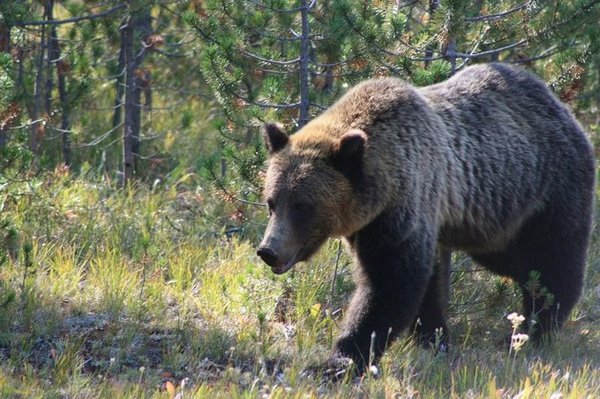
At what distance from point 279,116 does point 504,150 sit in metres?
1.72

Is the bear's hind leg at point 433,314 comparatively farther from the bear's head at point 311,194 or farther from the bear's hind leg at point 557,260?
the bear's head at point 311,194

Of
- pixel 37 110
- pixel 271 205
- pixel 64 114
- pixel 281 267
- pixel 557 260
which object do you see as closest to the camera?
pixel 281 267

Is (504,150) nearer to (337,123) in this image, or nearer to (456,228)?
(456,228)

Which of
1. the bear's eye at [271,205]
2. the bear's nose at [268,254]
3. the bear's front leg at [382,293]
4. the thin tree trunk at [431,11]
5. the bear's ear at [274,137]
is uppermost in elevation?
the thin tree trunk at [431,11]

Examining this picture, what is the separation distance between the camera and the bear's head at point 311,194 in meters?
5.50

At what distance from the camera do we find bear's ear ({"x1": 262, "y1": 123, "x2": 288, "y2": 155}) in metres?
5.82

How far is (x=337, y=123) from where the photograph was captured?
5.91 m

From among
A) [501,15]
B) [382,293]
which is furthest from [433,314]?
[501,15]

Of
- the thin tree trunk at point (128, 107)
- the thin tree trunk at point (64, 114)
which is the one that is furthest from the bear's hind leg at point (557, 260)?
the thin tree trunk at point (64, 114)

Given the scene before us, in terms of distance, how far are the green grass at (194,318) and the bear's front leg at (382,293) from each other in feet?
0.69

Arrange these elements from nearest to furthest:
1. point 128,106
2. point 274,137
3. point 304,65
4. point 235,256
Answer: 1. point 274,137
2. point 304,65
3. point 235,256
4. point 128,106

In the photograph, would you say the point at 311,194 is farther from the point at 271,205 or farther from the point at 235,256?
the point at 235,256

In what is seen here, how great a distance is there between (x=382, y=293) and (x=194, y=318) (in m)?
1.60

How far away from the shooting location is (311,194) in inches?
219
